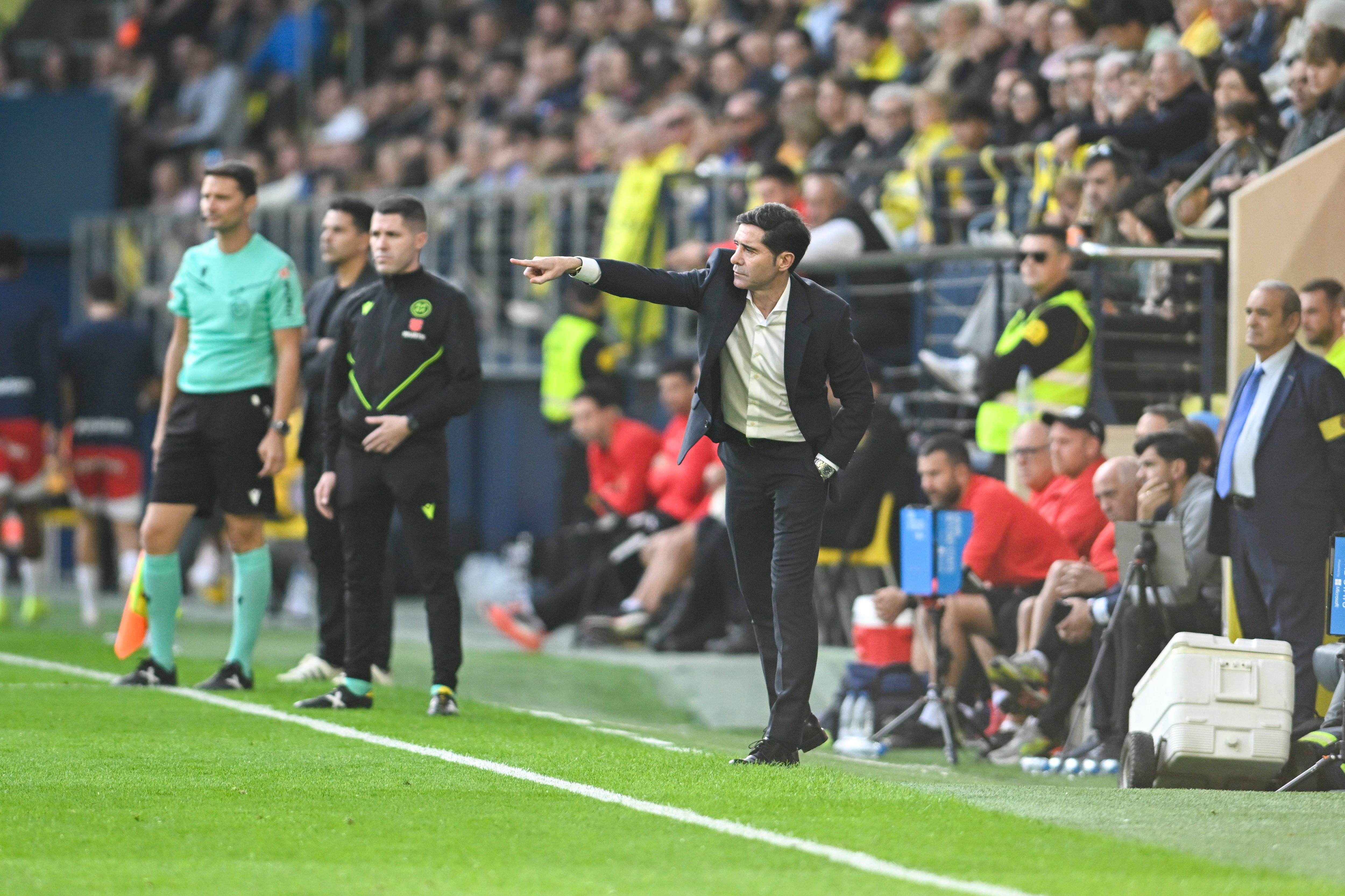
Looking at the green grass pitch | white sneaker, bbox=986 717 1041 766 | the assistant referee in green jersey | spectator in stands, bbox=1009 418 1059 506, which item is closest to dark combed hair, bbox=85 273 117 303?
the assistant referee in green jersey

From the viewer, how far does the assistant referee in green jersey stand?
9.43 metres

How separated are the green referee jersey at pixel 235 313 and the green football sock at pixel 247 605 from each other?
866 mm

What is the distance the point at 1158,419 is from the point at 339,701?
13.6ft

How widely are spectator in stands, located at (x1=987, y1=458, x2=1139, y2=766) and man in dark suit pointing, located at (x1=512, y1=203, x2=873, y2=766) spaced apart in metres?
2.43

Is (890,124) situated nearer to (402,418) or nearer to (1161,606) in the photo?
(1161,606)

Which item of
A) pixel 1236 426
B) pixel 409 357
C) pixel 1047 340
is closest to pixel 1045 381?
pixel 1047 340

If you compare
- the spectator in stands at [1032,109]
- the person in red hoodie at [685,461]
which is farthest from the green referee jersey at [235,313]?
the spectator in stands at [1032,109]

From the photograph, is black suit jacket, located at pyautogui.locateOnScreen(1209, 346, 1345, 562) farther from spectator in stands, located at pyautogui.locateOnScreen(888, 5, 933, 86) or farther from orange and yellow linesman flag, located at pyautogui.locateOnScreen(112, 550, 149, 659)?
spectator in stands, located at pyautogui.locateOnScreen(888, 5, 933, 86)

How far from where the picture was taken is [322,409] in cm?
986

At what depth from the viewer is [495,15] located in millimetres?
21734

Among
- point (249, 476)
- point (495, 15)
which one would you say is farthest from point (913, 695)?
point (495, 15)

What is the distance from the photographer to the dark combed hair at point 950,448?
1028cm

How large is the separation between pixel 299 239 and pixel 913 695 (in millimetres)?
11113

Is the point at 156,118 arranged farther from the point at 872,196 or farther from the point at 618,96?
the point at 872,196
